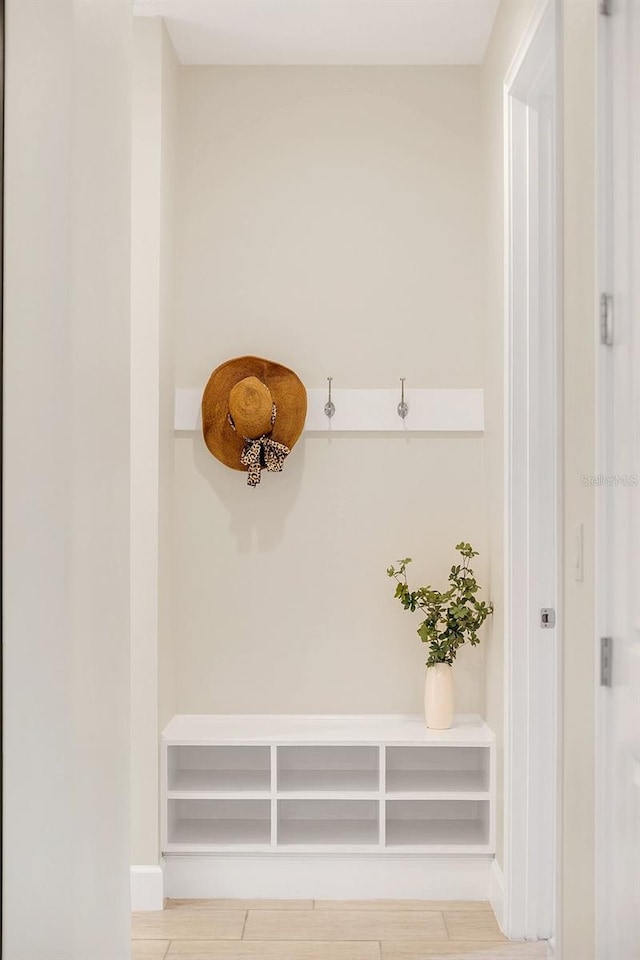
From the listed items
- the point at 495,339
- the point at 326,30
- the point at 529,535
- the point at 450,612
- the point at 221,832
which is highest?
the point at 326,30

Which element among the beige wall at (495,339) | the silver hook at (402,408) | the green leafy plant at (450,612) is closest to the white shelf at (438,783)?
the beige wall at (495,339)

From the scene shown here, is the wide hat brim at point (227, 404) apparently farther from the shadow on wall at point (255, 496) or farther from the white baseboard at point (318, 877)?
the white baseboard at point (318, 877)

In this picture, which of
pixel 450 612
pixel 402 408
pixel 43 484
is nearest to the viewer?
pixel 43 484

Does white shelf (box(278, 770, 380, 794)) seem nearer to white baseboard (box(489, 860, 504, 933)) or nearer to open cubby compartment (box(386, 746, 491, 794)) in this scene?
open cubby compartment (box(386, 746, 491, 794))

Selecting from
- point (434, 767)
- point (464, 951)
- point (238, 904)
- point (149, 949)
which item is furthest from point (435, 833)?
point (149, 949)

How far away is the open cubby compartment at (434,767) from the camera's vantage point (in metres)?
3.14

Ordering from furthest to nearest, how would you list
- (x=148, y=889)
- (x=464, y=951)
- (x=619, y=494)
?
1. (x=148, y=889)
2. (x=464, y=951)
3. (x=619, y=494)

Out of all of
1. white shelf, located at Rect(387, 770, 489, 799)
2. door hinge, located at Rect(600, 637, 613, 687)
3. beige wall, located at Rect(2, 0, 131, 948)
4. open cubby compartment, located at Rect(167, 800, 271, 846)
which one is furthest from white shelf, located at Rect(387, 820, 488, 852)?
beige wall, located at Rect(2, 0, 131, 948)

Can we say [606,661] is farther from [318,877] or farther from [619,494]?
[318,877]

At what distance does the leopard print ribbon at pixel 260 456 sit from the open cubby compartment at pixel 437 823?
121 cm

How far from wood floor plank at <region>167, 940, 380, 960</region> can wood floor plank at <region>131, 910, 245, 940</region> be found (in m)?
0.04

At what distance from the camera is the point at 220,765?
330 cm

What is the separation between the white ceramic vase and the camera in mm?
3113

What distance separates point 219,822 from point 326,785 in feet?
1.33
